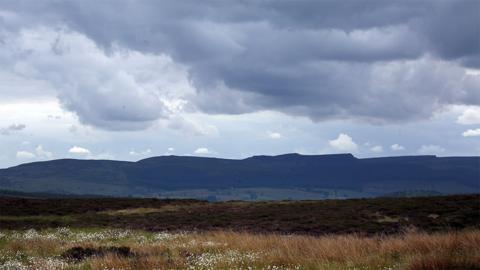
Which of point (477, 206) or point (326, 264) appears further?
point (477, 206)

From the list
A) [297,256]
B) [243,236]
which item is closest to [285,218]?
[243,236]

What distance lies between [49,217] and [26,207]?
11.0 m

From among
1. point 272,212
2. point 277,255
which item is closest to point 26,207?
point 272,212

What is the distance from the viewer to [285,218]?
45.7 m

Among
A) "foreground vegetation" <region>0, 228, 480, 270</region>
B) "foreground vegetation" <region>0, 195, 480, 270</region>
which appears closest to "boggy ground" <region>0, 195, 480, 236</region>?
"foreground vegetation" <region>0, 195, 480, 270</region>

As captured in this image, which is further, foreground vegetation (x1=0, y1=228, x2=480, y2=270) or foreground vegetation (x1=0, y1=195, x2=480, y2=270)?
foreground vegetation (x1=0, y1=195, x2=480, y2=270)

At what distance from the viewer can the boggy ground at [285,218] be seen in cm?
3716

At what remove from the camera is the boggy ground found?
37156mm

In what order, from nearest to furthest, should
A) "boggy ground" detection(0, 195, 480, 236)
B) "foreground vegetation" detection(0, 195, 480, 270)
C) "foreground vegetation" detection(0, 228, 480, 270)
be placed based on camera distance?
"foreground vegetation" detection(0, 228, 480, 270), "foreground vegetation" detection(0, 195, 480, 270), "boggy ground" detection(0, 195, 480, 236)

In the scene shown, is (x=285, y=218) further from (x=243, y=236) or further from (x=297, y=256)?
(x=297, y=256)

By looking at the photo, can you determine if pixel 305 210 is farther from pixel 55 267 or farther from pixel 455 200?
pixel 55 267

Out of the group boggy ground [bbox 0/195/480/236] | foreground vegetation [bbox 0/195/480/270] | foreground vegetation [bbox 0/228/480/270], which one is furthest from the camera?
boggy ground [bbox 0/195/480/236]

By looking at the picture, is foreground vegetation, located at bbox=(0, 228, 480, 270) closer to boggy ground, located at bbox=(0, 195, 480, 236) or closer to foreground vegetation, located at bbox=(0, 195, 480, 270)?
foreground vegetation, located at bbox=(0, 195, 480, 270)

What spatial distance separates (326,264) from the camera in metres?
14.0
